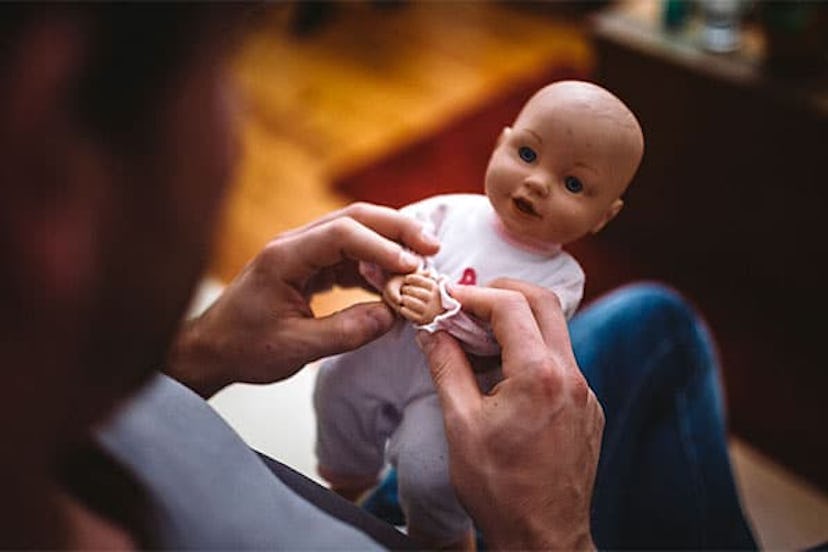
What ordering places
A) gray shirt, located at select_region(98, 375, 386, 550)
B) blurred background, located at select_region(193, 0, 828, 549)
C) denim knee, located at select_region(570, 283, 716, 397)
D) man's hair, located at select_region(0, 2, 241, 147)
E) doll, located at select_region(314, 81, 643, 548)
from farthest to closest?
blurred background, located at select_region(193, 0, 828, 549), denim knee, located at select_region(570, 283, 716, 397), doll, located at select_region(314, 81, 643, 548), gray shirt, located at select_region(98, 375, 386, 550), man's hair, located at select_region(0, 2, 241, 147)

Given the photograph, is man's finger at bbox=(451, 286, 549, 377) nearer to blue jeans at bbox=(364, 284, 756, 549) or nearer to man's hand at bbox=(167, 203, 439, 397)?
man's hand at bbox=(167, 203, 439, 397)

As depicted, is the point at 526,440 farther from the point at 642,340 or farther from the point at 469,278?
the point at 642,340

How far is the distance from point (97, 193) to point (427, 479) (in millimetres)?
400

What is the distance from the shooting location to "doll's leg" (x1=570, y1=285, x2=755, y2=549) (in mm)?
Result: 964

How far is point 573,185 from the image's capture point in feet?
2.27

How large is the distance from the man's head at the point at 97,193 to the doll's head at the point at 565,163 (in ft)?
0.96

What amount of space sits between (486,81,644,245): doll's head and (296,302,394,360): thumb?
0.11 metres

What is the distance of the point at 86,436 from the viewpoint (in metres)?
0.45

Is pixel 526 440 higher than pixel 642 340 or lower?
higher

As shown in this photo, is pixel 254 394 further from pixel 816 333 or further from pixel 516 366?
pixel 816 333

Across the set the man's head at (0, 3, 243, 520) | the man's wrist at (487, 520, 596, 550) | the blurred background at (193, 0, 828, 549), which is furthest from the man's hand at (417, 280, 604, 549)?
the blurred background at (193, 0, 828, 549)

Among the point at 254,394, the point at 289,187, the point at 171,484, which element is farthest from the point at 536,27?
the point at 171,484

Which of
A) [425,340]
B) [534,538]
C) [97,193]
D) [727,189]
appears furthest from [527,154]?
[727,189]

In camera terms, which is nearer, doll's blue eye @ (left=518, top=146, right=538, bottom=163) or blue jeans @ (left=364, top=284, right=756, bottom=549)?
doll's blue eye @ (left=518, top=146, right=538, bottom=163)
